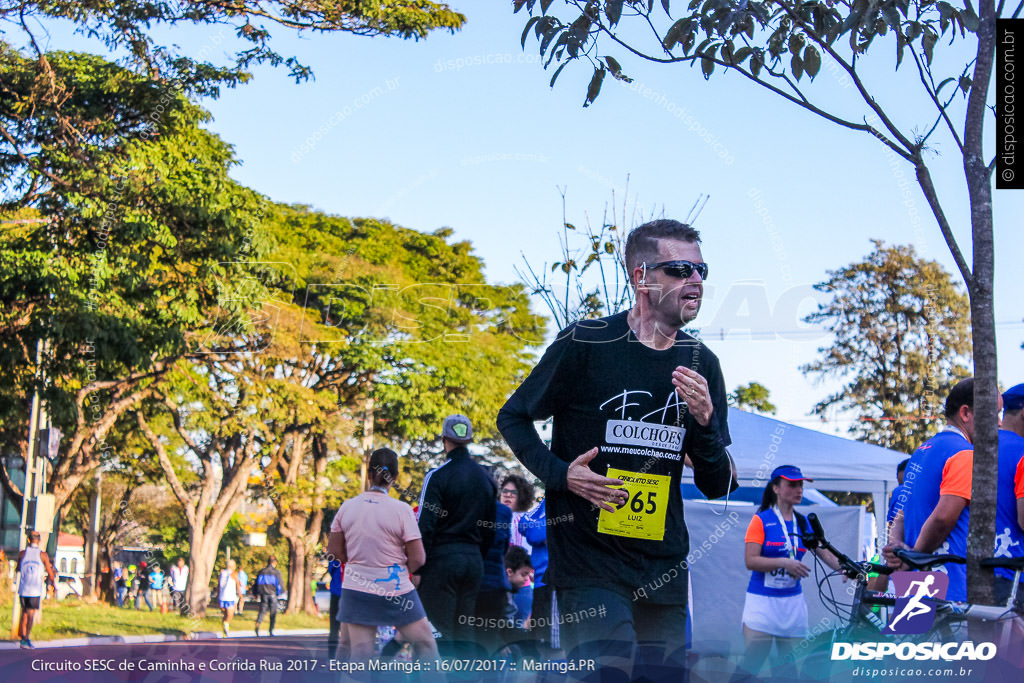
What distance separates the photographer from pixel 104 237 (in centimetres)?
1695

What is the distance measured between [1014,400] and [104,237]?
14805 mm

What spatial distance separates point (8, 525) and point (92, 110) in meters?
17.5

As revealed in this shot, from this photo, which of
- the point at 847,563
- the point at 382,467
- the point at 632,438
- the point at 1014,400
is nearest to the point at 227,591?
the point at 382,467

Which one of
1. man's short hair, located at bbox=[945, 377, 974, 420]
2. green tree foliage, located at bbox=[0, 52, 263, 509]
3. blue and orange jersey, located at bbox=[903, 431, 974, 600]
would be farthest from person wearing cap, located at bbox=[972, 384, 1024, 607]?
green tree foliage, located at bbox=[0, 52, 263, 509]

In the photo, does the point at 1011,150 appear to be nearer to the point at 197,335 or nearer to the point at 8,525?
the point at 197,335

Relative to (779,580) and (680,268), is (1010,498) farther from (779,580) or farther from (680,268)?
(779,580)

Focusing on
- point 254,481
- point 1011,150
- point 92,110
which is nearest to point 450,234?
point 254,481

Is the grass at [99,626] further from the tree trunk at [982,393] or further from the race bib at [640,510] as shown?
the tree trunk at [982,393]

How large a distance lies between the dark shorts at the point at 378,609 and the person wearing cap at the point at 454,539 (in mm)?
467

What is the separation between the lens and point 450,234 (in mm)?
34625

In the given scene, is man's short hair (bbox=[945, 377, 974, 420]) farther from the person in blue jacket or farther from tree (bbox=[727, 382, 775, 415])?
tree (bbox=[727, 382, 775, 415])

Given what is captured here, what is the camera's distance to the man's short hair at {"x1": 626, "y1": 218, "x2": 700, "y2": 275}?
3479mm

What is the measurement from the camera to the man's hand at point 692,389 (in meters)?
3.15

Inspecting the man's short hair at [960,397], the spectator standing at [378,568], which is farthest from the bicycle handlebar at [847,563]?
the spectator standing at [378,568]
